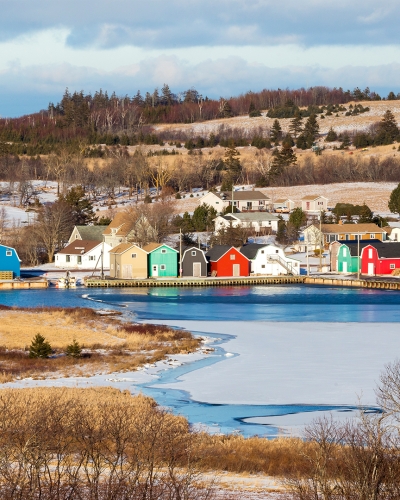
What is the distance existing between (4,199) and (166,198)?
18.7 metres

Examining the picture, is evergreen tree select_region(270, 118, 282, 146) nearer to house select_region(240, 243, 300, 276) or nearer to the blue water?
house select_region(240, 243, 300, 276)

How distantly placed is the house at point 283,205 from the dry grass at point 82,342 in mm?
51358

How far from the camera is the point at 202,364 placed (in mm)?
26953

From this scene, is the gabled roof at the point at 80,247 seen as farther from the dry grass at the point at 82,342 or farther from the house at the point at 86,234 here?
the dry grass at the point at 82,342

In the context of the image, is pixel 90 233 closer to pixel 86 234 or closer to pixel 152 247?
pixel 86 234

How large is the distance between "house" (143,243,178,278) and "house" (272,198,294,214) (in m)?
29.6

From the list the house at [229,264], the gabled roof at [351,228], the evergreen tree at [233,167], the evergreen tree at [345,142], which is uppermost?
the evergreen tree at [345,142]

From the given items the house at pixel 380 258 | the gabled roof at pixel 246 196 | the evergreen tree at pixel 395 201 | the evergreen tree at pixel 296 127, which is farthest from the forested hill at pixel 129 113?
the house at pixel 380 258

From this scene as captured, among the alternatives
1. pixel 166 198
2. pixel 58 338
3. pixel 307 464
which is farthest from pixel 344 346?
pixel 166 198

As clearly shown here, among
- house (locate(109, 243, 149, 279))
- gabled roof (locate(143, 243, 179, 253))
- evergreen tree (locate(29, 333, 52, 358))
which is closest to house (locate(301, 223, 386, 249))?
gabled roof (locate(143, 243, 179, 253))

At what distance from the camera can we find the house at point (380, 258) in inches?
2429

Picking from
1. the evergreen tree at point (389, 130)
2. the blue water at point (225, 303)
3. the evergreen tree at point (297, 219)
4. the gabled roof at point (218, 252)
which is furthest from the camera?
the evergreen tree at point (389, 130)

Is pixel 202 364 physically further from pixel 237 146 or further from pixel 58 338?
pixel 237 146

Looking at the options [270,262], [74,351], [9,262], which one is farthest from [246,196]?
[74,351]
